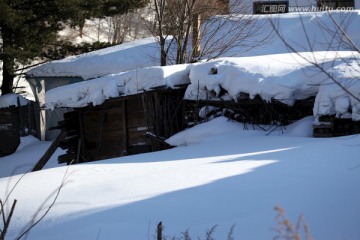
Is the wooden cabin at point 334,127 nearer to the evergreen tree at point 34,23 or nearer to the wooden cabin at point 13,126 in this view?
the evergreen tree at point 34,23

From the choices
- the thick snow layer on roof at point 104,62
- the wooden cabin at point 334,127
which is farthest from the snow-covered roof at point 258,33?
the wooden cabin at point 334,127

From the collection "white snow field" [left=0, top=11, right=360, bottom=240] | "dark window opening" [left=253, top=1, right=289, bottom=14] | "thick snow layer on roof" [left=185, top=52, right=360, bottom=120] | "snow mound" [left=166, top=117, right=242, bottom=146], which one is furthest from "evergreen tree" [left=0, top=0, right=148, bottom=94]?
"white snow field" [left=0, top=11, right=360, bottom=240]

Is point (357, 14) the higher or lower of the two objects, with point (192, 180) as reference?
higher

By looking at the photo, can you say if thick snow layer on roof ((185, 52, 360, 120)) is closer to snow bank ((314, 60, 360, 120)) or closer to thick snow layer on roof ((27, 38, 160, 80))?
snow bank ((314, 60, 360, 120))

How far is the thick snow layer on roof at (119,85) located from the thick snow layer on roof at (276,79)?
39 centimetres

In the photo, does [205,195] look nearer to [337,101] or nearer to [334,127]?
[337,101]

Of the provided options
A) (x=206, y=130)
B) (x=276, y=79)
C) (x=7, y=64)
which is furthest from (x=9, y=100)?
(x=276, y=79)

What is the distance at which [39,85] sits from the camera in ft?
71.7

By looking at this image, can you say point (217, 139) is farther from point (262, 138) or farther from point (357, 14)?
point (357, 14)

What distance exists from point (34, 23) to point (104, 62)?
9.31 feet

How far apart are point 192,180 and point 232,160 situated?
4.45ft

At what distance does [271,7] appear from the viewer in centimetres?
2058

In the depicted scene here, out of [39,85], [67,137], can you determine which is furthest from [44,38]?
[67,137]

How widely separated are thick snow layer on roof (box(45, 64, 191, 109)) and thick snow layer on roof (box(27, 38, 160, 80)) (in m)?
7.31
